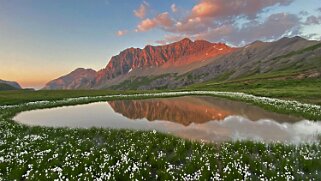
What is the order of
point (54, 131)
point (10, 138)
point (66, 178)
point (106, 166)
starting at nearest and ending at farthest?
point (66, 178)
point (106, 166)
point (10, 138)
point (54, 131)

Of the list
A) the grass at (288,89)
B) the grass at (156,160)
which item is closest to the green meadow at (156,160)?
the grass at (156,160)

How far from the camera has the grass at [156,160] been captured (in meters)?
8.97

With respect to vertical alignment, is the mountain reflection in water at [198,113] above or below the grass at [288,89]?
below

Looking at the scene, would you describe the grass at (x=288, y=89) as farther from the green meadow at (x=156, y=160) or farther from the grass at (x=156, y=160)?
the grass at (x=156, y=160)

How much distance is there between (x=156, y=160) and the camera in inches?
408

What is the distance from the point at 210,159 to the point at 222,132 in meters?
6.11

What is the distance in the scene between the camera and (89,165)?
1018 cm

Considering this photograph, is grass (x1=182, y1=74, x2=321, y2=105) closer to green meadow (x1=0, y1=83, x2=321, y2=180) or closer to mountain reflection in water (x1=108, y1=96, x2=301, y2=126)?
mountain reflection in water (x1=108, y1=96, x2=301, y2=126)

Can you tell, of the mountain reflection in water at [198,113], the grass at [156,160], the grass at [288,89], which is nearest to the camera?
the grass at [156,160]

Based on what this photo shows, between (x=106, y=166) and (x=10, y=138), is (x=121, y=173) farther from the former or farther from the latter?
(x=10, y=138)

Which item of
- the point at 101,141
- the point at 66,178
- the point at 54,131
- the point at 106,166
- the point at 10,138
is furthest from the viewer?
the point at 54,131

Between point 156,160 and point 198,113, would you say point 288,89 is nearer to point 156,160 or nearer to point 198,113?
point 198,113

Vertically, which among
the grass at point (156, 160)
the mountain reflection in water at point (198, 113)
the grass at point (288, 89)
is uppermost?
the grass at point (288, 89)

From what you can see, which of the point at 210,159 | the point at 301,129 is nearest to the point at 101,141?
the point at 210,159
